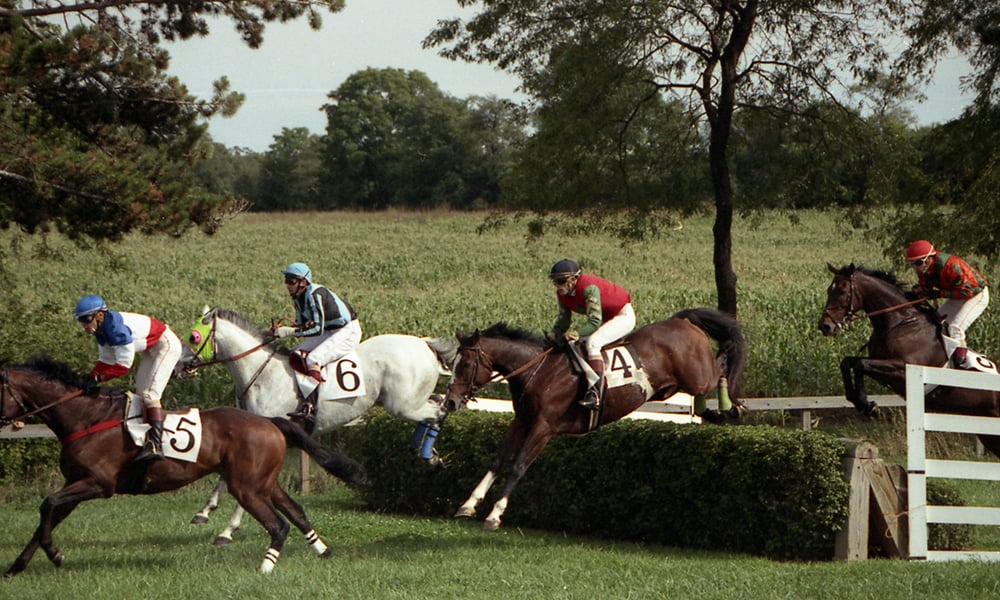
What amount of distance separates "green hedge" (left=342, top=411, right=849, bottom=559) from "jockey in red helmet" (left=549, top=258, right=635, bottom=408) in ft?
2.69

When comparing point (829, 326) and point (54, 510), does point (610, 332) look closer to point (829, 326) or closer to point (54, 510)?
point (829, 326)

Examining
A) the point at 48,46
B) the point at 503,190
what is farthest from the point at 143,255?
the point at 48,46

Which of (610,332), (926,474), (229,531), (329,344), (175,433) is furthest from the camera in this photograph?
(329,344)

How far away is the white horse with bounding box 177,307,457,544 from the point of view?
11.0 m

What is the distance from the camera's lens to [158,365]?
9000 millimetres

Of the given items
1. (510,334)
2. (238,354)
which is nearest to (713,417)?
(510,334)

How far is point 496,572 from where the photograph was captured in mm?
8594

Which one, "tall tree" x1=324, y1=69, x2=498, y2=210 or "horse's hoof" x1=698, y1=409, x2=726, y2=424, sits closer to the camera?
"horse's hoof" x1=698, y1=409, x2=726, y2=424

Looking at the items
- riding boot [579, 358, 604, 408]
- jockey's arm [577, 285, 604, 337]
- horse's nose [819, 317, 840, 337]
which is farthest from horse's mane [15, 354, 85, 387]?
horse's nose [819, 317, 840, 337]

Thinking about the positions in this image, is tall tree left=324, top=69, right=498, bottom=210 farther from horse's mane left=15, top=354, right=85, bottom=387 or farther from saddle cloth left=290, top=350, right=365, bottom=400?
horse's mane left=15, top=354, right=85, bottom=387

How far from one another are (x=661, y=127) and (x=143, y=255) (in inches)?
1236

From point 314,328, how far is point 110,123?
8187mm

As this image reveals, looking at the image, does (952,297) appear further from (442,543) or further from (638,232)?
(638,232)

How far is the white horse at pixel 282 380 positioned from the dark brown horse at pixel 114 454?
170 cm
